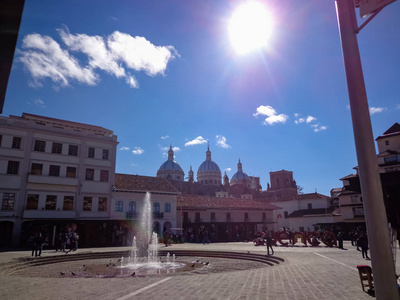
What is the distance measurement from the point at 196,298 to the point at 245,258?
13.0 metres

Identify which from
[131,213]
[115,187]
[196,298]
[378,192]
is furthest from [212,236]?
[378,192]

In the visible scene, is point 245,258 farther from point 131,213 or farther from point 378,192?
point 131,213

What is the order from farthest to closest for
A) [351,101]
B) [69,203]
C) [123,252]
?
[69,203], [123,252], [351,101]

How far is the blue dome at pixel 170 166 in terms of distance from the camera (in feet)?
301

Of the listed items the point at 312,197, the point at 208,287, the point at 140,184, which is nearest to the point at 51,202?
the point at 140,184

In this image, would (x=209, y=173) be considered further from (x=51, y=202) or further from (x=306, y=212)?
(x=51, y=202)

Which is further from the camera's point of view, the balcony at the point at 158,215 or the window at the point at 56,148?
the balcony at the point at 158,215

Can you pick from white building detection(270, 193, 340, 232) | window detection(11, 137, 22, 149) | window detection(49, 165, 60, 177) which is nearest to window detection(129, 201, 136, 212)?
window detection(49, 165, 60, 177)

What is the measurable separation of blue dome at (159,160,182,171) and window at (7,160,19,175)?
62362 mm

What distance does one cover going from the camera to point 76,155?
1331 inches

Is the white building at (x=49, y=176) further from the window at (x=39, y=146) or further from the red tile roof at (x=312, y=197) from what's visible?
the red tile roof at (x=312, y=197)

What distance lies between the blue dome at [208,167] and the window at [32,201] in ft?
230

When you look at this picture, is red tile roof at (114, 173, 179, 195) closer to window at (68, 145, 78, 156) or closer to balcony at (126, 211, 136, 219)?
balcony at (126, 211, 136, 219)

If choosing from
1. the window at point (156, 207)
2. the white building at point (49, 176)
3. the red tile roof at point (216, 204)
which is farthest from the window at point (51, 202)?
the red tile roof at point (216, 204)
